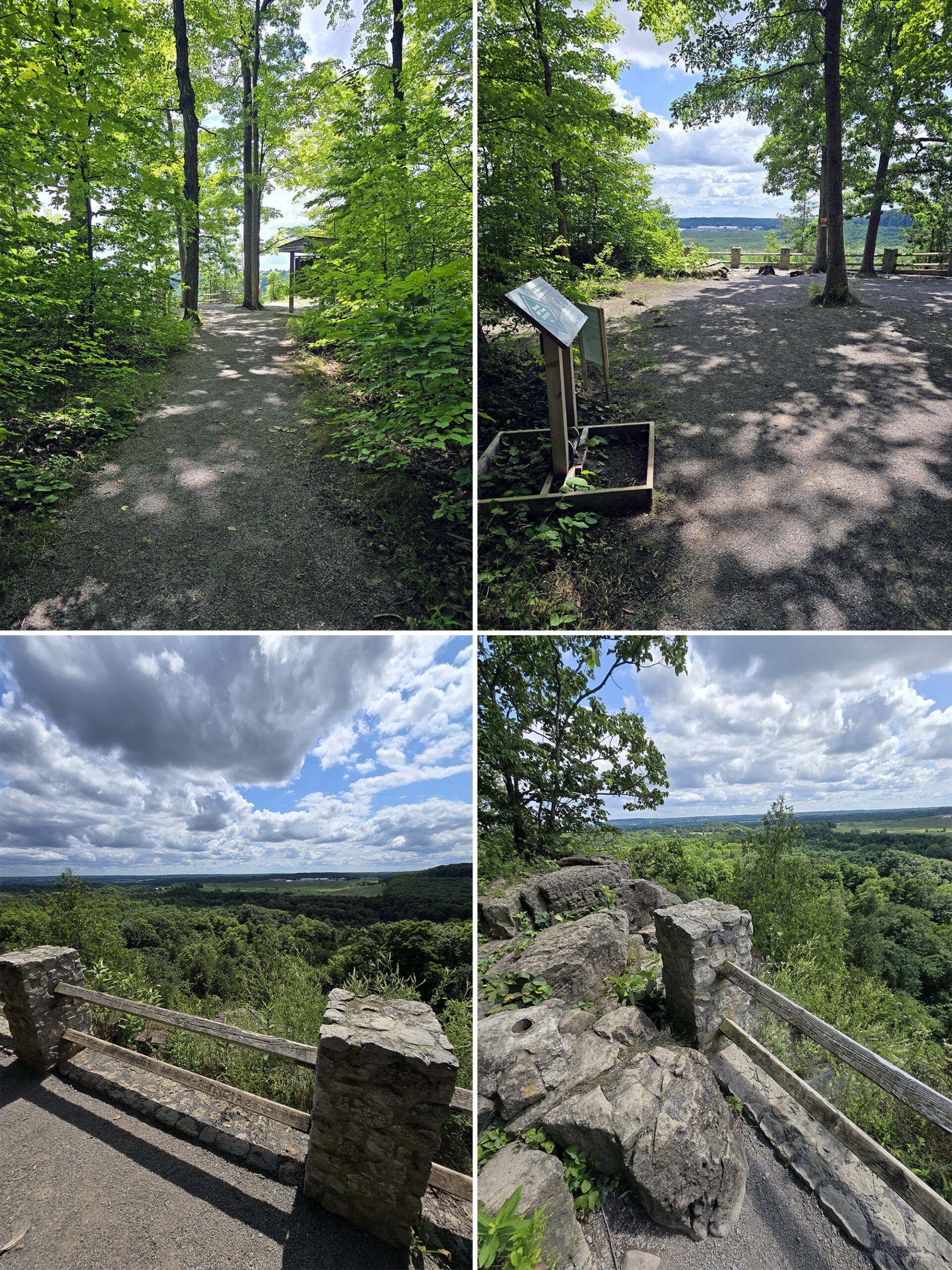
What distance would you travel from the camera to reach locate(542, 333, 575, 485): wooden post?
5.07 metres

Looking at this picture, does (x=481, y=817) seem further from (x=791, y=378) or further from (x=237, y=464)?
(x=791, y=378)

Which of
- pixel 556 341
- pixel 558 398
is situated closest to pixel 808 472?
pixel 558 398

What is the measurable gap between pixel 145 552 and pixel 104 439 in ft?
7.43

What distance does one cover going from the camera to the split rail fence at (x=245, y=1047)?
3.08 metres

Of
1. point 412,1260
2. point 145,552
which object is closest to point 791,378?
point 145,552

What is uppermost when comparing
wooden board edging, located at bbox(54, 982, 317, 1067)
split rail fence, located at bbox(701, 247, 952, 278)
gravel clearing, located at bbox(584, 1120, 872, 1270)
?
split rail fence, located at bbox(701, 247, 952, 278)

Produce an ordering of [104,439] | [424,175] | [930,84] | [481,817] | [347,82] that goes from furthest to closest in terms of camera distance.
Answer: [930,84] → [347,82] → [424,175] → [481,817] → [104,439]

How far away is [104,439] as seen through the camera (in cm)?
588

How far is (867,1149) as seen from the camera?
274cm

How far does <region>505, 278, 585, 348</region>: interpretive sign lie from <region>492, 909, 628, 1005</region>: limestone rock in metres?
4.67

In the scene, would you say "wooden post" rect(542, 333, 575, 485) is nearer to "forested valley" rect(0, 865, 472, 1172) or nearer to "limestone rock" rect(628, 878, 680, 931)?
"forested valley" rect(0, 865, 472, 1172)

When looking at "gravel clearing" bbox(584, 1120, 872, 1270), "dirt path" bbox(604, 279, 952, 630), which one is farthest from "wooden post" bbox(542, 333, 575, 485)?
"gravel clearing" bbox(584, 1120, 872, 1270)

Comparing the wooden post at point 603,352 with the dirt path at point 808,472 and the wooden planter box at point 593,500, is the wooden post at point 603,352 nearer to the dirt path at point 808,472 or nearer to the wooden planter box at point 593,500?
the dirt path at point 808,472

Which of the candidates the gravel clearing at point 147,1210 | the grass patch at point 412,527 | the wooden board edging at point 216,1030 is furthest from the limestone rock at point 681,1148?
the grass patch at point 412,527
